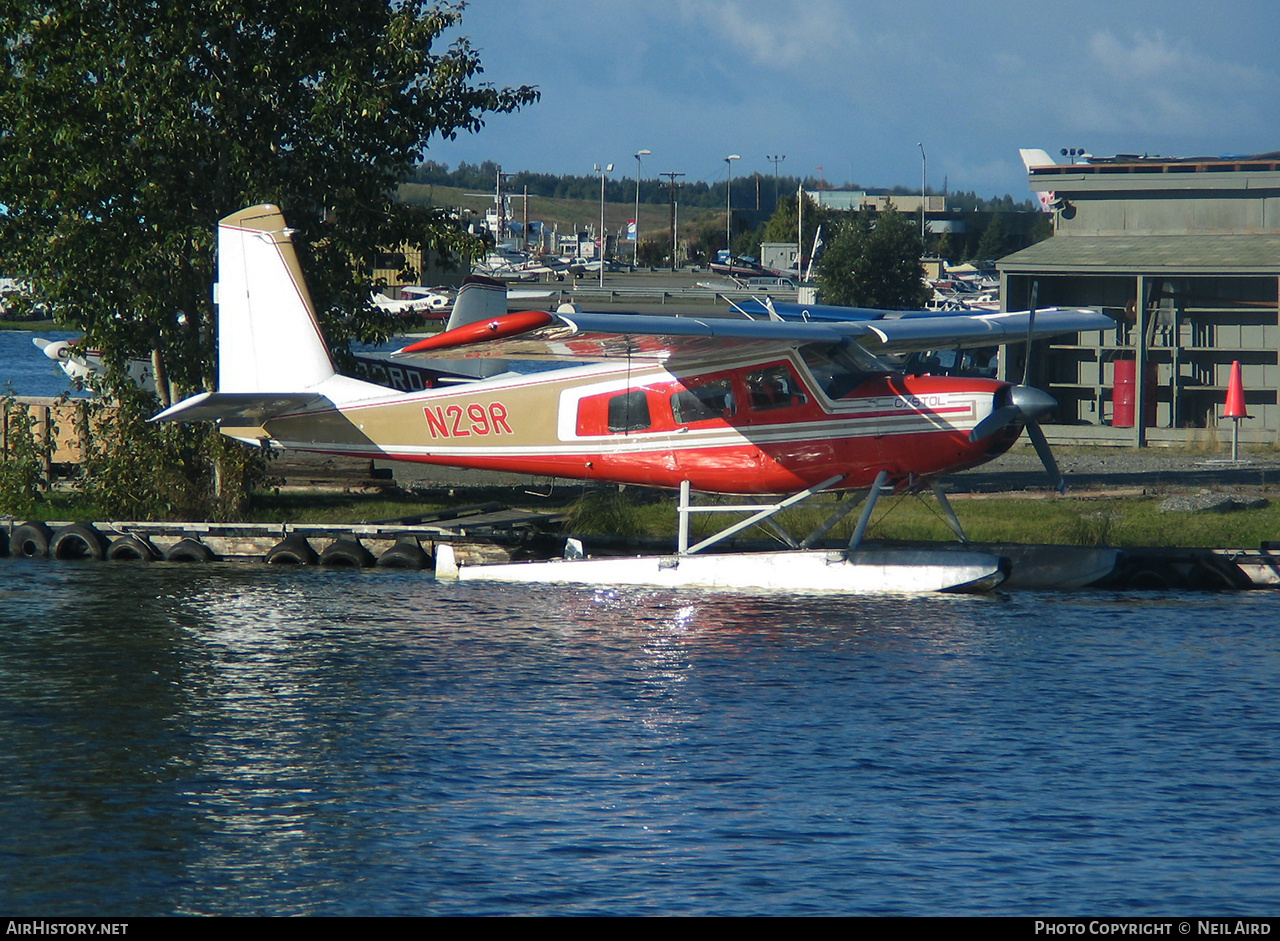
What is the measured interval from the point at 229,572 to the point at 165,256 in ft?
13.6

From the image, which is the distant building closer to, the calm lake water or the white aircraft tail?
the calm lake water

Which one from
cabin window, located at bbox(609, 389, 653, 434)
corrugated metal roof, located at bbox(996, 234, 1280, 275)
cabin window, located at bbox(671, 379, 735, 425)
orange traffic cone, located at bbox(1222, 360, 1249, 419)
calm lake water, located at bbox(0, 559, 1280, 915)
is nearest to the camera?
calm lake water, located at bbox(0, 559, 1280, 915)

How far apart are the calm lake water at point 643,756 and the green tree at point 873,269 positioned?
1889 inches

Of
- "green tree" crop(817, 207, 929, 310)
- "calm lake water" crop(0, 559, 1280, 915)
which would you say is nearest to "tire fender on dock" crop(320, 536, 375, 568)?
"calm lake water" crop(0, 559, 1280, 915)

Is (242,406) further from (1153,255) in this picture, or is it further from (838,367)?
(1153,255)

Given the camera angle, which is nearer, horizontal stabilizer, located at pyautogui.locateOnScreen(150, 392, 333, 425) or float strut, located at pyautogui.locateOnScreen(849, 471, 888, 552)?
float strut, located at pyautogui.locateOnScreen(849, 471, 888, 552)

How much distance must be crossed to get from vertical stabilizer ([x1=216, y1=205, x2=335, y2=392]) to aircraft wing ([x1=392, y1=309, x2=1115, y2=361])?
12.6 feet

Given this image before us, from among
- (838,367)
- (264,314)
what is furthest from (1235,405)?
(264,314)

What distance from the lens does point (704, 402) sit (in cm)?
1455

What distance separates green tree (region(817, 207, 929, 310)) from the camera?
6122 centimetres

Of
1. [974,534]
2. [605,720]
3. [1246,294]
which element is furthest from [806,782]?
[1246,294]

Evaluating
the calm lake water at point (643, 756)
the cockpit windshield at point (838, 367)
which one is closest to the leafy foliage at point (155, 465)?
the calm lake water at point (643, 756)

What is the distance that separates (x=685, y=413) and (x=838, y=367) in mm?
1661

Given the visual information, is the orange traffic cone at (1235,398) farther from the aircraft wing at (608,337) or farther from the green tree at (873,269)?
the green tree at (873,269)
